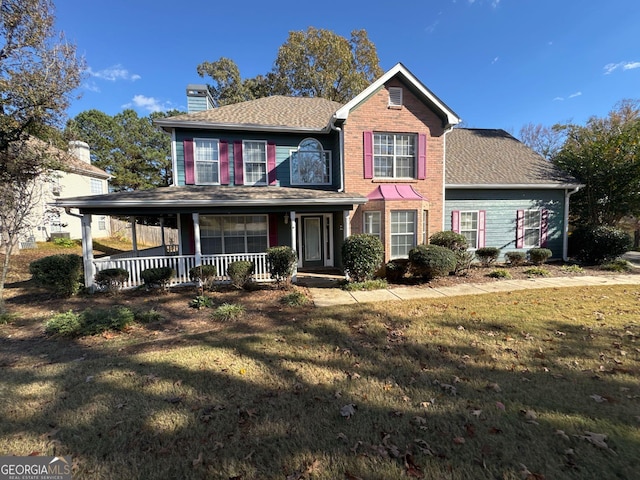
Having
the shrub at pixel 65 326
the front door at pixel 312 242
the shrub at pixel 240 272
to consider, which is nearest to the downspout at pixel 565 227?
the front door at pixel 312 242

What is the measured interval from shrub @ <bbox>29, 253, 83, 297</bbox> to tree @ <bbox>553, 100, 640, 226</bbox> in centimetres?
2017

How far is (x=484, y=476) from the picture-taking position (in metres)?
2.26

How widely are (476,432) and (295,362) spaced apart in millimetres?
2353

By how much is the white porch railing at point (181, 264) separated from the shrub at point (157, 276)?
0.39 metres

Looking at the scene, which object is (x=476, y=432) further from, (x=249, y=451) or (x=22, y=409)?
(x=22, y=409)

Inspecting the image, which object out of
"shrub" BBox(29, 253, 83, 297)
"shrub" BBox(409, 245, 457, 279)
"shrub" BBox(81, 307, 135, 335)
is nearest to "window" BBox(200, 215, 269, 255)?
"shrub" BBox(29, 253, 83, 297)

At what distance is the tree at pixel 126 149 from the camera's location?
3266 cm

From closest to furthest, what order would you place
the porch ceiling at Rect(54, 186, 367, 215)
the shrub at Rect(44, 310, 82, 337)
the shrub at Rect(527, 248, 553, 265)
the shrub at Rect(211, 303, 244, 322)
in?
the shrub at Rect(44, 310, 82, 337)
the shrub at Rect(211, 303, 244, 322)
the porch ceiling at Rect(54, 186, 367, 215)
the shrub at Rect(527, 248, 553, 265)

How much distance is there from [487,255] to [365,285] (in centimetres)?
619

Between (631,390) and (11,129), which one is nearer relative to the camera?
(631,390)

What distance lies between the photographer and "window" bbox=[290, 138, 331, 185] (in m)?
11.9

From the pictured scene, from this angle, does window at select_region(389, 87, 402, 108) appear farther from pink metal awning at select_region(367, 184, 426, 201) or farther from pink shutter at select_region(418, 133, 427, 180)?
pink metal awning at select_region(367, 184, 426, 201)

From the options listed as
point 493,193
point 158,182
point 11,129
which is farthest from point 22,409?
point 158,182

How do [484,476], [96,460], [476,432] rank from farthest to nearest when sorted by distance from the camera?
[476,432] → [96,460] → [484,476]
